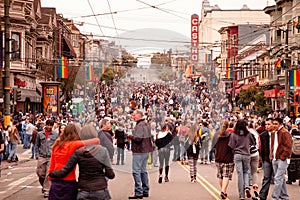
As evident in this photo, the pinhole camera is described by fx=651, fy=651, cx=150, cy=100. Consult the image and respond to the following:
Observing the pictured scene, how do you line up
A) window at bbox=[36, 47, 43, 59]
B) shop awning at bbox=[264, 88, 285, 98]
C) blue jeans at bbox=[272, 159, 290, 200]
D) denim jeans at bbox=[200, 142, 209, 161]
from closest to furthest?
blue jeans at bbox=[272, 159, 290, 200] → denim jeans at bbox=[200, 142, 209, 161] → shop awning at bbox=[264, 88, 285, 98] → window at bbox=[36, 47, 43, 59]

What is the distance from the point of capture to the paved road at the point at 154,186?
47.1 ft

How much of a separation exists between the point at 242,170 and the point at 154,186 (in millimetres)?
3416

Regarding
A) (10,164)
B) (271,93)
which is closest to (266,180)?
(10,164)

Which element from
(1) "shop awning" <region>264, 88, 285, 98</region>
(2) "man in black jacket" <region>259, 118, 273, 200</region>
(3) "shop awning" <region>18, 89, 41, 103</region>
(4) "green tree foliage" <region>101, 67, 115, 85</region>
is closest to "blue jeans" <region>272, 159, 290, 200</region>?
(2) "man in black jacket" <region>259, 118, 273, 200</region>

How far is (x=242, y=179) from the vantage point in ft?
44.1

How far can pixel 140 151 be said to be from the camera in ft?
44.6

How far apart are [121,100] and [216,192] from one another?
119 inches

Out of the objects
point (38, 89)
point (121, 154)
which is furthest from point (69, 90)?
point (121, 154)

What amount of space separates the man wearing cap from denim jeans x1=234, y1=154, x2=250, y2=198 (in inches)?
73.0

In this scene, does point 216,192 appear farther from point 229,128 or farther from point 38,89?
point 38,89

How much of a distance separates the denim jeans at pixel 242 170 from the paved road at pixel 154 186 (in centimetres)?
51

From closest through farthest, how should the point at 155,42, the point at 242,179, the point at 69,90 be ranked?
the point at 155,42 → the point at 242,179 → the point at 69,90

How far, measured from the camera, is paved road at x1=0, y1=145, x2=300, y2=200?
47.1 feet

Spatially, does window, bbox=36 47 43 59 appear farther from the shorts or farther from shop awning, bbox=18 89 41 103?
the shorts
